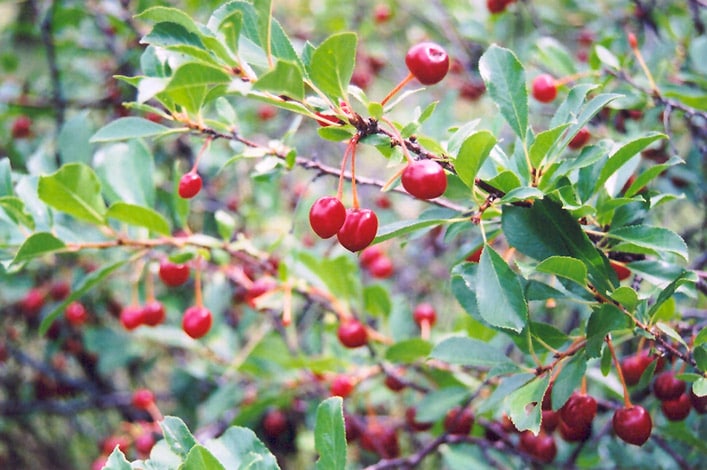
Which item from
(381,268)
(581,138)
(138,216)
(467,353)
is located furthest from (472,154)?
(381,268)

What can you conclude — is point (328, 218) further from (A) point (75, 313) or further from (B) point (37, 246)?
(A) point (75, 313)

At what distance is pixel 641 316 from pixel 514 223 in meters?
0.23

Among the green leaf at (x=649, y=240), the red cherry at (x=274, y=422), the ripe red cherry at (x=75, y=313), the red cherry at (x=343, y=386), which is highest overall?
the green leaf at (x=649, y=240)

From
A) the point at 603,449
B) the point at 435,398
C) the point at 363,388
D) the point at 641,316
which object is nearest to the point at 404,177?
the point at 641,316

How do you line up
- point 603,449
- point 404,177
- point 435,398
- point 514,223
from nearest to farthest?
point 404,177, point 514,223, point 435,398, point 603,449

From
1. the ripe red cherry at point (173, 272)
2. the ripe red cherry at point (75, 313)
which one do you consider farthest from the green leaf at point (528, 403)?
the ripe red cherry at point (75, 313)

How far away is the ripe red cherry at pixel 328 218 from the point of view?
982 mm

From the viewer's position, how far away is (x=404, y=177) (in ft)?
2.88

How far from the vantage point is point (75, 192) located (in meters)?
1.23

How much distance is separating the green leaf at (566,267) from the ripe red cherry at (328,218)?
0.29 meters

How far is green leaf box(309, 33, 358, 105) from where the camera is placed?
2.74 ft

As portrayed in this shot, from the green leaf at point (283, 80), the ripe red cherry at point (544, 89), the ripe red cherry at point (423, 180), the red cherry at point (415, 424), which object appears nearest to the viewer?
the green leaf at point (283, 80)

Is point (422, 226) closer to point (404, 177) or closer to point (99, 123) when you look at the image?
point (404, 177)

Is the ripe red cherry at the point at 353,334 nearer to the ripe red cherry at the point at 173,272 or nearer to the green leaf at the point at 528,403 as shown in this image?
the ripe red cherry at the point at 173,272
